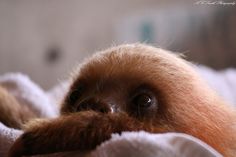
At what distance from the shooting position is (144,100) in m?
0.66

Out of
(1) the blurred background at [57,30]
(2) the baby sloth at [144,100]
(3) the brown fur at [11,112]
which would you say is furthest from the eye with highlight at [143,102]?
(1) the blurred background at [57,30]

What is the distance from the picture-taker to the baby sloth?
0.57 meters

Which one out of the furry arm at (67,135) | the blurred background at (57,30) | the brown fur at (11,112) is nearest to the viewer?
the furry arm at (67,135)

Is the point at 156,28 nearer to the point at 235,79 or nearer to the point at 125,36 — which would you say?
the point at 125,36

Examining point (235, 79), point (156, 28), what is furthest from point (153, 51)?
point (156, 28)

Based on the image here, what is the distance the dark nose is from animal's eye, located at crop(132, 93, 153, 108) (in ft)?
0.16

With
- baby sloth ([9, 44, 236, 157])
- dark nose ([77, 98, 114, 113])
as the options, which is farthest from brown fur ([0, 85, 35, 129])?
dark nose ([77, 98, 114, 113])

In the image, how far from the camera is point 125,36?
2.40 metres

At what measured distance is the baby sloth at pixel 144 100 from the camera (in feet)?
1.88

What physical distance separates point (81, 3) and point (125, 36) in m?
0.32

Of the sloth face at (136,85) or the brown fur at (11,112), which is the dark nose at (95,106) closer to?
the sloth face at (136,85)

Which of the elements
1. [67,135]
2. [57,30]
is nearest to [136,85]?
[67,135]

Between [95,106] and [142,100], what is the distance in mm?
79

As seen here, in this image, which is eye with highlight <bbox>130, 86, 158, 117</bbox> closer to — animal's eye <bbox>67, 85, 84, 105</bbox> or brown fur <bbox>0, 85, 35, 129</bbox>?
animal's eye <bbox>67, 85, 84, 105</bbox>
